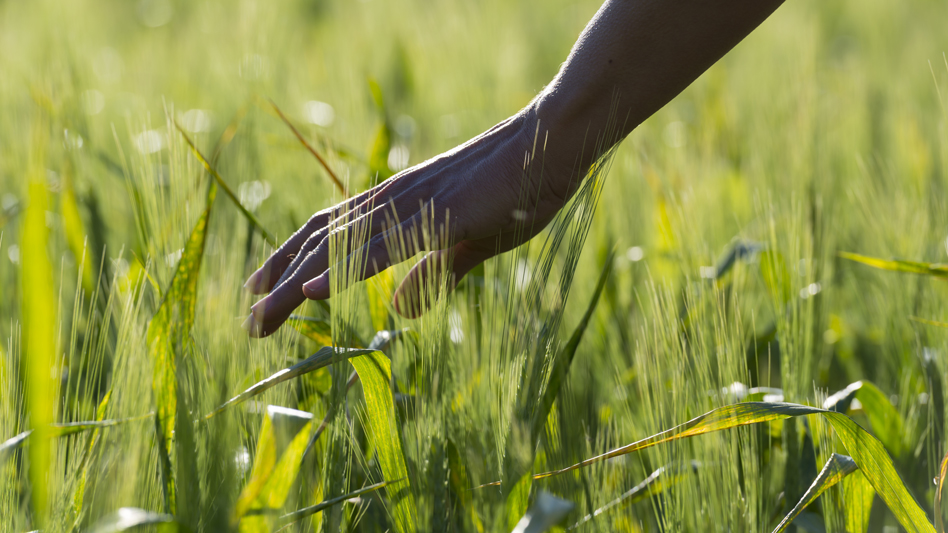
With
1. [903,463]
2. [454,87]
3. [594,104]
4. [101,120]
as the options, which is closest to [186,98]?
[101,120]

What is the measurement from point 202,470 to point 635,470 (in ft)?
1.35

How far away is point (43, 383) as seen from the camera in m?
0.31

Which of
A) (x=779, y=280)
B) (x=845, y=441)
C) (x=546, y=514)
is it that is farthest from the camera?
(x=779, y=280)

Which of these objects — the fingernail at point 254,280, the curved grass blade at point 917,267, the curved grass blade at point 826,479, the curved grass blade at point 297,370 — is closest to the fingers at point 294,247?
the fingernail at point 254,280

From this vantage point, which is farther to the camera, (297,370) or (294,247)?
(294,247)

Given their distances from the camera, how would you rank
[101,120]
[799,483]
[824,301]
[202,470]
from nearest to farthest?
1. [202,470]
2. [799,483]
3. [824,301]
4. [101,120]

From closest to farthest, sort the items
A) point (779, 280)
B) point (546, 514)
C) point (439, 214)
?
1. point (546, 514)
2. point (439, 214)
3. point (779, 280)

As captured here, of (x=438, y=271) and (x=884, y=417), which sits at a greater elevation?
(x=438, y=271)

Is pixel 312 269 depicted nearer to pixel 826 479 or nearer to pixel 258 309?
pixel 258 309

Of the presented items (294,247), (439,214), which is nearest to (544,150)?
(439,214)

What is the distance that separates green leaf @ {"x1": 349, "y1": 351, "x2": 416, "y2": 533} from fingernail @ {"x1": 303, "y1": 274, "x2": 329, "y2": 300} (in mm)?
67

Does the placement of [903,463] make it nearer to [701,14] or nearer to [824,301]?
[824,301]

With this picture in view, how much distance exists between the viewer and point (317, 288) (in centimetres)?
47

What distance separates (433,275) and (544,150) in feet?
0.41
